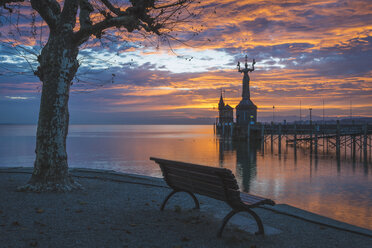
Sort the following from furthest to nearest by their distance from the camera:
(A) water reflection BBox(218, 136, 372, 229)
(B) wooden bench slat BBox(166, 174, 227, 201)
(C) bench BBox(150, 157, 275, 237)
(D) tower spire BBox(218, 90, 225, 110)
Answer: (D) tower spire BBox(218, 90, 225, 110) → (A) water reflection BBox(218, 136, 372, 229) → (B) wooden bench slat BBox(166, 174, 227, 201) → (C) bench BBox(150, 157, 275, 237)

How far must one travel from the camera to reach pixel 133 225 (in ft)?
18.7

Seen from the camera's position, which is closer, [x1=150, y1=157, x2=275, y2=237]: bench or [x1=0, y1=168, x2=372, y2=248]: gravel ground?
[x1=0, y1=168, x2=372, y2=248]: gravel ground

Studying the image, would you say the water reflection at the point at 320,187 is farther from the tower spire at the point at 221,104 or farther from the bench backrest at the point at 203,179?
the tower spire at the point at 221,104

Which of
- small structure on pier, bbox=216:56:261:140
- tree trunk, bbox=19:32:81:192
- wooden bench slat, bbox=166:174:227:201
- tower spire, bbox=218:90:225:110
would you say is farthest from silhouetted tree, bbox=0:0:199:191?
tower spire, bbox=218:90:225:110

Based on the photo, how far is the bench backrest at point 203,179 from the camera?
5172 mm

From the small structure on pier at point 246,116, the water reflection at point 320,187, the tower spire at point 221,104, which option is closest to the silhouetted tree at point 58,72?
the water reflection at point 320,187

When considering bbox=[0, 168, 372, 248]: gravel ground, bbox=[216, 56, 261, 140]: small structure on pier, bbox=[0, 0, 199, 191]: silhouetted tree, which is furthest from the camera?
bbox=[216, 56, 261, 140]: small structure on pier

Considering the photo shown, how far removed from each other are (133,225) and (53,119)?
4491mm

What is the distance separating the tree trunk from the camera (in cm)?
866

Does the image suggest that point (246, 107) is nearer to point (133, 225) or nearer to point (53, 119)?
point (53, 119)

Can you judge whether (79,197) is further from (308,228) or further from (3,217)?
(308,228)

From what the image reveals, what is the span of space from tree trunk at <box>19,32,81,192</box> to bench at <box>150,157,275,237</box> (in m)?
3.77

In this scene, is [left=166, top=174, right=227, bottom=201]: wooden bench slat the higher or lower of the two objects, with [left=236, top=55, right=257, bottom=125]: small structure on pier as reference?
lower

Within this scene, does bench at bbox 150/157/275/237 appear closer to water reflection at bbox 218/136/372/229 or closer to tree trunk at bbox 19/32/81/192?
tree trunk at bbox 19/32/81/192
